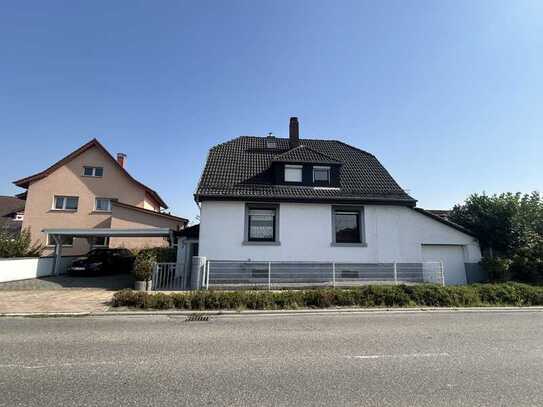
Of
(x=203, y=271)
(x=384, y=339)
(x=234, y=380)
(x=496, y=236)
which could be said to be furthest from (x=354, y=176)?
(x=234, y=380)

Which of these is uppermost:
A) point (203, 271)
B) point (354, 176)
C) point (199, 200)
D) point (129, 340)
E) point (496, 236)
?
point (354, 176)

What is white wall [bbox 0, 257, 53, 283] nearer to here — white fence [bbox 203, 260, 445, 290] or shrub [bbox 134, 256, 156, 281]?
shrub [bbox 134, 256, 156, 281]

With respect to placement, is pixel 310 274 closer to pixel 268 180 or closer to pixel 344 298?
pixel 344 298

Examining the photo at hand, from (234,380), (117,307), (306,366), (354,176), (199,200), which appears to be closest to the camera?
(234,380)

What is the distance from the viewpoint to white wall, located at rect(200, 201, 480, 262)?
45.5 feet

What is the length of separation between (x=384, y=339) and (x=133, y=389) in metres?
4.82

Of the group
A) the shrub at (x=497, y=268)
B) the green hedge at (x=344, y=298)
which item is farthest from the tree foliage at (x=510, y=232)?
the green hedge at (x=344, y=298)

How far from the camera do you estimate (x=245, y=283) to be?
43.5 feet

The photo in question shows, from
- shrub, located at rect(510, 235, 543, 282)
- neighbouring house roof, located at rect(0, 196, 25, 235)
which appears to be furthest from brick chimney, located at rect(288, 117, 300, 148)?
neighbouring house roof, located at rect(0, 196, 25, 235)

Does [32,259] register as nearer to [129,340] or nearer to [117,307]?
[117,307]

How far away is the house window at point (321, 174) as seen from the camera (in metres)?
16.1

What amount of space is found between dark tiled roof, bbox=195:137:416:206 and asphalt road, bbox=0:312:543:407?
24.6ft

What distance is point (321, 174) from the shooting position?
16219 millimetres

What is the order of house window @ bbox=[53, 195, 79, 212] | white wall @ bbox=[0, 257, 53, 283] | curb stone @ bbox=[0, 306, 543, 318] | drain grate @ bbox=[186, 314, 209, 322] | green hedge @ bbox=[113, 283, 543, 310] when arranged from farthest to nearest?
house window @ bbox=[53, 195, 79, 212]
white wall @ bbox=[0, 257, 53, 283]
green hedge @ bbox=[113, 283, 543, 310]
curb stone @ bbox=[0, 306, 543, 318]
drain grate @ bbox=[186, 314, 209, 322]
